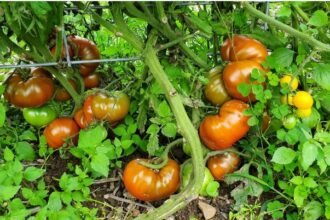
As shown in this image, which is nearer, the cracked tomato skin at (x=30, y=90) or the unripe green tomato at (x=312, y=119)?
the unripe green tomato at (x=312, y=119)

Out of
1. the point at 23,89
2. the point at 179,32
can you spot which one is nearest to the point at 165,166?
the point at 179,32

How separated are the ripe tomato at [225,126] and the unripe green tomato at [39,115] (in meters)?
0.47

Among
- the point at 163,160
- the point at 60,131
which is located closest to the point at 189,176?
the point at 163,160

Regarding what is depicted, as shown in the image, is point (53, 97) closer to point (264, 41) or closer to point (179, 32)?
point (179, 32)

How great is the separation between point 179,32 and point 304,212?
586 mm

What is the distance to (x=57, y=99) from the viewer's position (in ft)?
5.22

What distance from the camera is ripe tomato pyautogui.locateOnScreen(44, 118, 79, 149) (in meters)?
1.50

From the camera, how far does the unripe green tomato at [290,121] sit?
4.40 feet

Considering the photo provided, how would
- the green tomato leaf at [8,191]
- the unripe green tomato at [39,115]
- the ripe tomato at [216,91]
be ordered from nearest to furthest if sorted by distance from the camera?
1. the green tomato leaf at [8,191]
2. the ripe tomato at [216,91]
3. the unripe green tomato at [39,115]

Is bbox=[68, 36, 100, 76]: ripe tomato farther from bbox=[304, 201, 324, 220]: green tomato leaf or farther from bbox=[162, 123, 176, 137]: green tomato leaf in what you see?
bbox=[304, 201, 324, 220]: green tomato leaf

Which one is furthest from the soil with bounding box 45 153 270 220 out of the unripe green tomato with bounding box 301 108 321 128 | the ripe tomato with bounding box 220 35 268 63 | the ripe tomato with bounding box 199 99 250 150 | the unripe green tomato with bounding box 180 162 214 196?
the ripe tomato with bounding box 220 35 268 63

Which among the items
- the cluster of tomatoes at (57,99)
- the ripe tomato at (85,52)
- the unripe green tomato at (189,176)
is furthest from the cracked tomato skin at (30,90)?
the unripe green tomato at (189,176)

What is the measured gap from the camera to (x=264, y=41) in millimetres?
1463

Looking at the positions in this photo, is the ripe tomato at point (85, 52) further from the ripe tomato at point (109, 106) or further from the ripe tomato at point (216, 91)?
the ripe tomato at point (216, 91)
